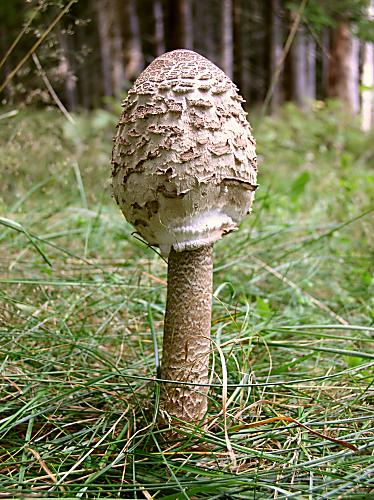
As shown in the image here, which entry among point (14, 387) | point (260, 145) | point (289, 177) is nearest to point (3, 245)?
point (14, 387)

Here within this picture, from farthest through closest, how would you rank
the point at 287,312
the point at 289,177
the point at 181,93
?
the point at 289,177, the point at 287,312, the point at 181,93

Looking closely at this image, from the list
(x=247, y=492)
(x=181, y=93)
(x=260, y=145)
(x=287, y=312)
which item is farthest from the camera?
Answer: (x=260, y=145)

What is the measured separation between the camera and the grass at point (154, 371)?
160 centimetres

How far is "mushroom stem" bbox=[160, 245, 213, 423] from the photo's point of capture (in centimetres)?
190

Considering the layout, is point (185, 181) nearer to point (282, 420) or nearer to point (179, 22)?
point (282, 420)

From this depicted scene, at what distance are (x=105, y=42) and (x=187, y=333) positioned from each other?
12.5 meters

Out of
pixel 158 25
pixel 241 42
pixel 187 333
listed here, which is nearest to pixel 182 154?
pixel 187 333

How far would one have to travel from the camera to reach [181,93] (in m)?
1.67

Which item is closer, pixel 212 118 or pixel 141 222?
pixel 212 118

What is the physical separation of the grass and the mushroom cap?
45 cm

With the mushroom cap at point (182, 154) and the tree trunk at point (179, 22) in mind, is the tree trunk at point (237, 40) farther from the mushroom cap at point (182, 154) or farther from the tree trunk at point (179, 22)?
the mushroom cap at point (182, 154)

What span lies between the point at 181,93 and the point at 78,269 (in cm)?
144

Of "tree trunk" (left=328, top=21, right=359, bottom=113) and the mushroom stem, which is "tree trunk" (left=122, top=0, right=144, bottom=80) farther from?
the mushroom stem

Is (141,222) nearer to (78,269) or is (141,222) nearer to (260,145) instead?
(78,269)
